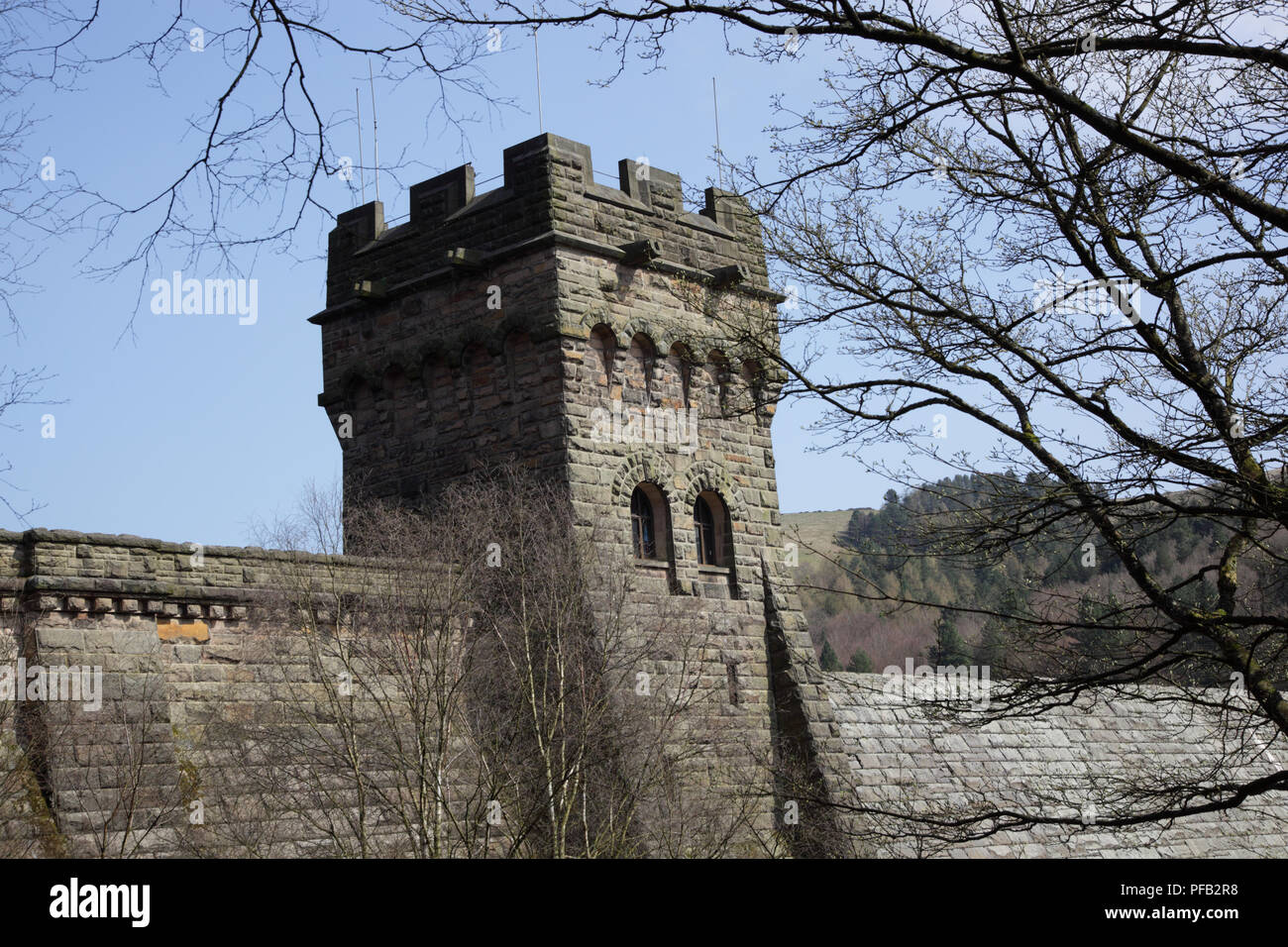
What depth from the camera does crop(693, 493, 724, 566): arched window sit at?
64.8ft

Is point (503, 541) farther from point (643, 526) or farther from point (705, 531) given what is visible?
point (705, 531)

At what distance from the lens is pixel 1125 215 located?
9.68 m

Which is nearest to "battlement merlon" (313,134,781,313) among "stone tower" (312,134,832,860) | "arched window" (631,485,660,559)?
"stone tower" (312,134,832,860)

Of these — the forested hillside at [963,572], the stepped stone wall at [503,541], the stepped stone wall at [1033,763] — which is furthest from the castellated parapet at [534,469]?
the forested hillside at [963,572]

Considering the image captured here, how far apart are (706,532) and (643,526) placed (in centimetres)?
127

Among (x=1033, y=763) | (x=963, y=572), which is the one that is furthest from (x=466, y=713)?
(x=963, y=572)

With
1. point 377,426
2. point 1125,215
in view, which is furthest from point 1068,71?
point 377,426

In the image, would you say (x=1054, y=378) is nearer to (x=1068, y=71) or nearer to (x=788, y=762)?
(x=1068, y=71)

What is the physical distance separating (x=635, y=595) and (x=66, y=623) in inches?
280

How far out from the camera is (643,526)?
749 inches

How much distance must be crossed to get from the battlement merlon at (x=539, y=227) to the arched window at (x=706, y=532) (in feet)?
10.5

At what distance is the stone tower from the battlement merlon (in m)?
0.03

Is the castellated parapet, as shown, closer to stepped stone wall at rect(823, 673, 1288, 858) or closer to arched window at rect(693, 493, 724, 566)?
arched window at rect(693, 493, 724, 566)
